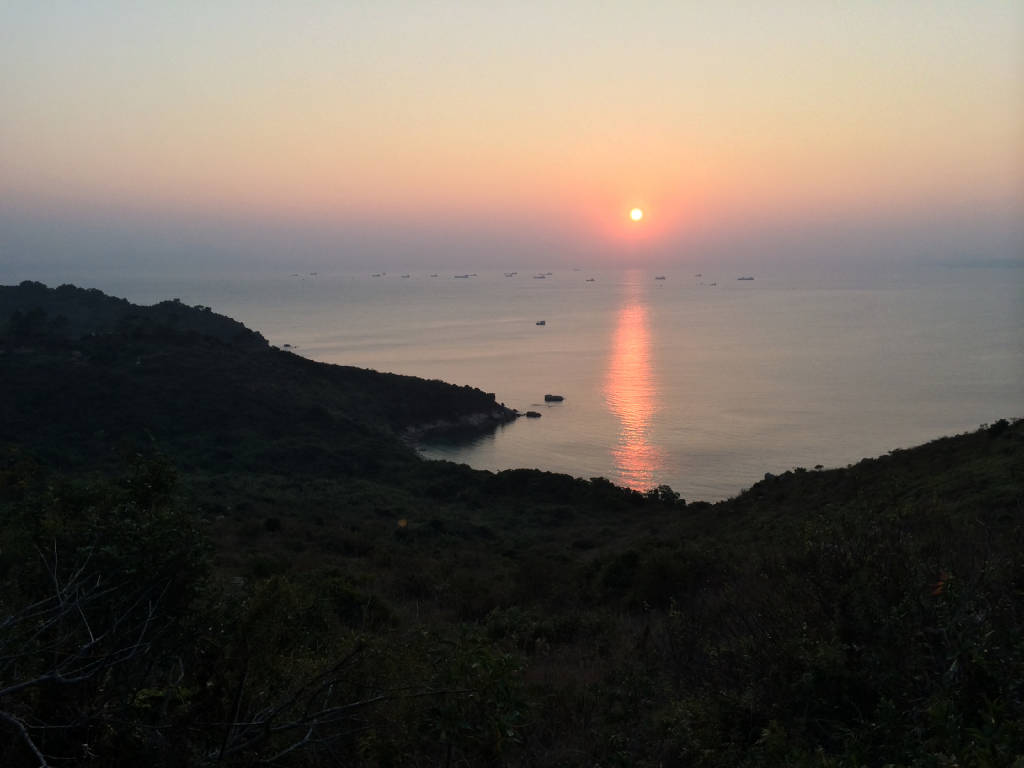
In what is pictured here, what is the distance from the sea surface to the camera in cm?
4581

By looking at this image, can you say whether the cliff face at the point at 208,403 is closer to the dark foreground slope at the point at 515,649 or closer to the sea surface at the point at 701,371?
the sea surface at the point at 701,371

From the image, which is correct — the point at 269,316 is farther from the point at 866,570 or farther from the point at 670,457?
the point at 866,570

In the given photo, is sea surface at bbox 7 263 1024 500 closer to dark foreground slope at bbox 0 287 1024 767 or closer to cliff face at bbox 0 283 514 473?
cliff face at bbox 0 283 514 473

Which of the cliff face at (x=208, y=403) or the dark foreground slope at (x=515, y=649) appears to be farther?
the cliff face at (x=208, y=403)

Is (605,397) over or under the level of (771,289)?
under

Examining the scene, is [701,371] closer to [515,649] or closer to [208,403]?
[208,403]

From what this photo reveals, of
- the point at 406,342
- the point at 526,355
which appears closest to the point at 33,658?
the point at 526,355

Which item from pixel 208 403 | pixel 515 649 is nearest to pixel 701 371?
pixel 208 403

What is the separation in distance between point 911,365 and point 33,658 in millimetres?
79796

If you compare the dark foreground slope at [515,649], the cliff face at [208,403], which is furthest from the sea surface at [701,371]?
the dark foreground slope at [515,649]

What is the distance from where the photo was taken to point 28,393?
40.7 meters

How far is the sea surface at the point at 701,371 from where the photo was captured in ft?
150

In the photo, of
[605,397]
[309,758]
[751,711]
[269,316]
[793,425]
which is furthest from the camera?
[269,316]

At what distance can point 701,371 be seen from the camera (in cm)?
7369
